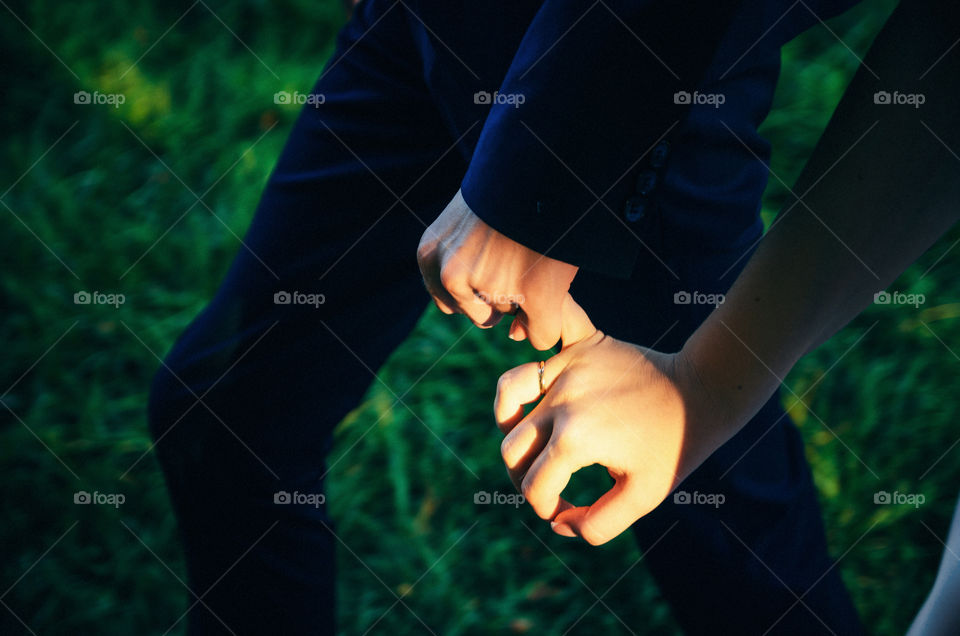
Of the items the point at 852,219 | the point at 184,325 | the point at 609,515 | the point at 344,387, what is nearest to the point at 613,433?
the point at 609,515

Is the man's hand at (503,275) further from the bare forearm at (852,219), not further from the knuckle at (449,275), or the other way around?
the bare forearm at (852,219)

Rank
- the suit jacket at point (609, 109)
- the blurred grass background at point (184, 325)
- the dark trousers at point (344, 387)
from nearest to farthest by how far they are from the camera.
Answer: the suit jacket at point (609, 109) < the dark trousers at point (344, 387) < the blurred grass background at point (184, 325)

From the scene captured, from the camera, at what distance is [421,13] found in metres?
1.07

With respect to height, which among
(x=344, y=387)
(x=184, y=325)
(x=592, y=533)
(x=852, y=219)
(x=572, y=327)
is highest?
(x=852, y=219)

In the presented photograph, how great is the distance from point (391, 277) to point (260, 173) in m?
1.70

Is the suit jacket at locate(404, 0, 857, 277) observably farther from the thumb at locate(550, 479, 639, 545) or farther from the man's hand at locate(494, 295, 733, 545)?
the thumb at locate(550, 479, 639, 545)

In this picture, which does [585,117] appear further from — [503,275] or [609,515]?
[609,515]

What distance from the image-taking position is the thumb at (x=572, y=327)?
877 millimetres

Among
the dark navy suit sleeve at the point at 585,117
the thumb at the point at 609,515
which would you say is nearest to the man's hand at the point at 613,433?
the thumb at the point at 609,515

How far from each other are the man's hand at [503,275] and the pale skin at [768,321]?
0.05 metres

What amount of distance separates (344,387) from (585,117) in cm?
72

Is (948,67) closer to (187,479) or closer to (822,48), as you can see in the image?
(187,479)

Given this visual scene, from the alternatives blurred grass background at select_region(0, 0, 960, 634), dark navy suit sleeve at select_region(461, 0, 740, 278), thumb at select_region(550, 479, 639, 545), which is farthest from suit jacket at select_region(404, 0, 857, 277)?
blurred grass background at select_region(0, 0, 960, 634)

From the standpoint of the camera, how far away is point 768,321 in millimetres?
794
